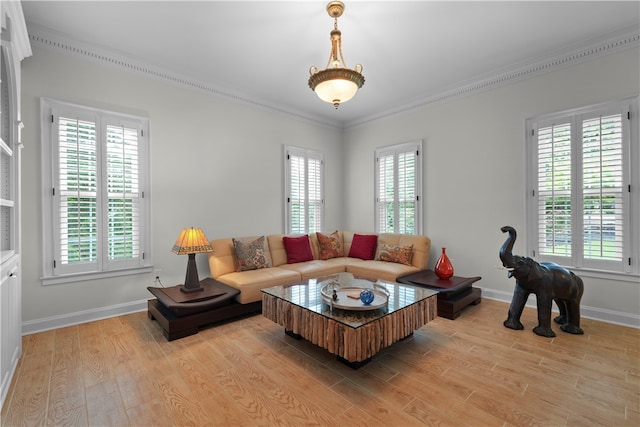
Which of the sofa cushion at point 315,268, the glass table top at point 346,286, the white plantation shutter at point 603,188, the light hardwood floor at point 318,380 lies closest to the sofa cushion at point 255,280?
the sofa cushion at point 315,268

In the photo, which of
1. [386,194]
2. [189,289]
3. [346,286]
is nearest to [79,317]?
[189,289]

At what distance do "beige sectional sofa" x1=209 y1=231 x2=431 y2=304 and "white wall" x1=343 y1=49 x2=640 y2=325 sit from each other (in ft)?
1.59

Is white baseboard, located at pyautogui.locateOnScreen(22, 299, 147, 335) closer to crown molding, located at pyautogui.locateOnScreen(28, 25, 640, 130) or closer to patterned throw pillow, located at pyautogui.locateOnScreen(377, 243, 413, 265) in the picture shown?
crown molding, located at pyautogui.locateOnScreen(28, 25, 640, 130)

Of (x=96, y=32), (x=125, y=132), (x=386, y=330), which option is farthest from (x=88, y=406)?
(x=96, y=32)

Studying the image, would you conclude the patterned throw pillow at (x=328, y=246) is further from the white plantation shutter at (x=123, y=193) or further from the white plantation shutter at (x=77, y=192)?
the white plantation shutter at (x=77, y=192)

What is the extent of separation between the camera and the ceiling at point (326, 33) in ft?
8.73

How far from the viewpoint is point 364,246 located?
4805mm

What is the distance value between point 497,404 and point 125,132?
4281 mm

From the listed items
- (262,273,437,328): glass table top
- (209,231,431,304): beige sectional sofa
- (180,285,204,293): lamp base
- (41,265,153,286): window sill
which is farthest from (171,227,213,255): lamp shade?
(262,273,437,328): glass table top

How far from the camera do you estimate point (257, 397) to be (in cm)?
196

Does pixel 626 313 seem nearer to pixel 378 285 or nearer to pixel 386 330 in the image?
pixel 378 285

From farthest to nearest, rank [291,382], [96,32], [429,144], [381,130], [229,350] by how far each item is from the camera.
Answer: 1. [381,130]
2. [429,144]
3. [96,32]
4. [229,350]
5. [291,382]

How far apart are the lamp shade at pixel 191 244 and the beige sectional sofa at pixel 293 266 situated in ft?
1.68

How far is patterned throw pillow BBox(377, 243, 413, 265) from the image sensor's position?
4.32 meters
